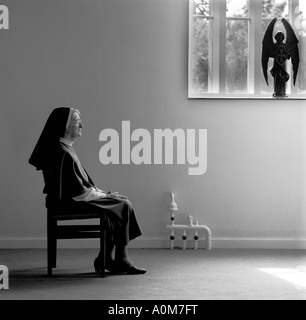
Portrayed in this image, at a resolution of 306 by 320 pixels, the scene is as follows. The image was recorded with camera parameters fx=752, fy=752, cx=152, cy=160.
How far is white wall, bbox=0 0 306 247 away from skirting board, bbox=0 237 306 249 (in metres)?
0.01

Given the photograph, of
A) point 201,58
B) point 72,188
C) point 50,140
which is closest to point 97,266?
point 72,188

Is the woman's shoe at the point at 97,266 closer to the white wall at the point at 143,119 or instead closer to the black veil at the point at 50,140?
the black veil at the point at 50,140

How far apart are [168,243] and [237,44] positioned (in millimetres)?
2299

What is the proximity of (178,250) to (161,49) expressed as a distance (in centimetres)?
215

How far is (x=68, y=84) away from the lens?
26.3 feet

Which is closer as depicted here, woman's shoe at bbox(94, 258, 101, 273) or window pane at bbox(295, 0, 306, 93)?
woman's shoe at bbox(94, 258, 101, 273)

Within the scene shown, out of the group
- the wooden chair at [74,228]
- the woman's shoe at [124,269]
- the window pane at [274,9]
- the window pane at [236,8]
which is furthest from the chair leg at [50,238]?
the window pane at [274,9]

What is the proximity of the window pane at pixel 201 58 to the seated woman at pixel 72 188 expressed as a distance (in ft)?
7.85

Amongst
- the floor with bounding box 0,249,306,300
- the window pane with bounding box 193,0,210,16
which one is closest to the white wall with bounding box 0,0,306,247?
the window pane with bounding box 193,0,210,16

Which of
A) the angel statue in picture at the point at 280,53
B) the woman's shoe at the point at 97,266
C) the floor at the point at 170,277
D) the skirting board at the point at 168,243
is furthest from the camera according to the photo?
the angel statue in picture at the point at 280,53

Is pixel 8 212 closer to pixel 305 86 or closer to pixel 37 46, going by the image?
pixel 37 46

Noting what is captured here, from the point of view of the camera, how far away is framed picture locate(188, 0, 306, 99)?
8.21 meters

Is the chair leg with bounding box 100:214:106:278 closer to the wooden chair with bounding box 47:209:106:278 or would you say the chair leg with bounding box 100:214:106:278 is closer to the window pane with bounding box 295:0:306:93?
the wooden chair with bounding box 47:209:106:278

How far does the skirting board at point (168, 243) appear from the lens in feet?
26.1
